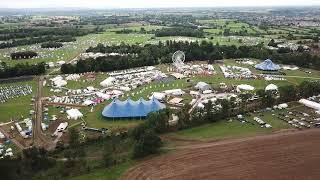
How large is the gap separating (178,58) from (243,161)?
4536 centimetres

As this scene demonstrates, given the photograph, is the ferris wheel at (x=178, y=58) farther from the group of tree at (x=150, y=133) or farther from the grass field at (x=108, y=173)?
the grass field at (x=108, y=173)

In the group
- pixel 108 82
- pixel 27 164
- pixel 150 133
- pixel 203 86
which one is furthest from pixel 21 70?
pixel 150 133

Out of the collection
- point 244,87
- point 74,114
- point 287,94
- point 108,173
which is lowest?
point 108,173

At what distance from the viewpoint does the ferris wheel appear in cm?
7856

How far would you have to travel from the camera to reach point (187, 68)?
256 ft

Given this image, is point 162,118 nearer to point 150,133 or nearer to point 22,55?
point 150,133

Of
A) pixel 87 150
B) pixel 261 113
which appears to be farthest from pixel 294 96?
pixel 87 150

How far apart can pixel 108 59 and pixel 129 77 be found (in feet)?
41.6

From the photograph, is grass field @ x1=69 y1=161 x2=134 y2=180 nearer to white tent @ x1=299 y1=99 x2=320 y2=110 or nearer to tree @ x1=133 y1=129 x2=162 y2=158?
tree @ x1=133 y1=129 x2=162 y2=158

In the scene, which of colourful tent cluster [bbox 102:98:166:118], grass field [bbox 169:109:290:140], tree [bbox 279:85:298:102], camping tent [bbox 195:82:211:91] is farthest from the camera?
camping tent [bbox 195:82:211:91]

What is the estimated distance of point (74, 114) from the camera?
49.5m

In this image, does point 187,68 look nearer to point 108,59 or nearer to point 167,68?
point 167,68

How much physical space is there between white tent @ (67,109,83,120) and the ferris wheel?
33170mm

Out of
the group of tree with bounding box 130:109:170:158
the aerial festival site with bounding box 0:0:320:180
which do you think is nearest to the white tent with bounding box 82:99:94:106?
the aerial festival site with bounding box 0:0:320:180
